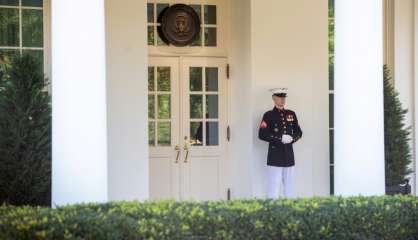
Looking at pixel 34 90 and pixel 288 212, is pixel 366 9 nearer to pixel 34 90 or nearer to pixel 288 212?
pixel 288 212

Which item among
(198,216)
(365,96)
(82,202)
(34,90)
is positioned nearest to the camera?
(198,216)

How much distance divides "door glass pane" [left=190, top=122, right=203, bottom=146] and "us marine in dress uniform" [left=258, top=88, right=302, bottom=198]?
3.89 feet

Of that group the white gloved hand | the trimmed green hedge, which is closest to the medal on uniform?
the white gloved hand

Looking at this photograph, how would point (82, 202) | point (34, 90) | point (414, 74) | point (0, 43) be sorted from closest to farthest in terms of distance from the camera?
point (82, 202), point (34, 90), point (0, 43), point (414, 74)

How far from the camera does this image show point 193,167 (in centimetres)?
985

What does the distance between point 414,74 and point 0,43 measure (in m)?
6.41

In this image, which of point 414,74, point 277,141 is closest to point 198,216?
point 277,141

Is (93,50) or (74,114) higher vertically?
(93,50)

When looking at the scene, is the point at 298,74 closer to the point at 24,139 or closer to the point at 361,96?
the point at 361,96

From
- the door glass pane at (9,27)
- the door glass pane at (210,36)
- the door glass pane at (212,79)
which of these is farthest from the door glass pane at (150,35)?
the door glass pane at (9,27)

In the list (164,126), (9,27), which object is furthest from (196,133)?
(9,27)

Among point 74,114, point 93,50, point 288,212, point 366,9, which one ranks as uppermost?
point 366,9

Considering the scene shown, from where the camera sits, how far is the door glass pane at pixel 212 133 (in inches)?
391

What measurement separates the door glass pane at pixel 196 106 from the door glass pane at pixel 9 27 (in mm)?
2839
